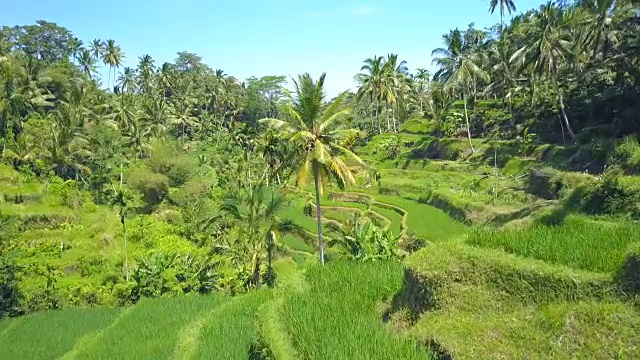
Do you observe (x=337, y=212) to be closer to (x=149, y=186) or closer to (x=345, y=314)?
(x=149, y=186)


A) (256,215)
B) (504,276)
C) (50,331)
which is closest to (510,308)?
(504,276)

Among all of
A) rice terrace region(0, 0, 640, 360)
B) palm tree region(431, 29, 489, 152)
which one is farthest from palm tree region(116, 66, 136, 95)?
palm tree region(431, 29, 489, 152)

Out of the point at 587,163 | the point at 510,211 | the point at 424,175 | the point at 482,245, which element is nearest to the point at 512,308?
the point at 482,245

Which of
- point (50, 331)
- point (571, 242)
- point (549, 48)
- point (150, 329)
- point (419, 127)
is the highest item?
point (549, 48)

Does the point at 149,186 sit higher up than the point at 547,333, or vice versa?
the point at 149,186

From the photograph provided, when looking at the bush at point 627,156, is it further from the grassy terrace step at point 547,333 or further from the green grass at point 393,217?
the grassy terrace step at point 547,333

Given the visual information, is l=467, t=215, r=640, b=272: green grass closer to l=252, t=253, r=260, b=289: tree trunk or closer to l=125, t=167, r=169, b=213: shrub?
l=252, t=253, r=260, b=289: tree trunk
